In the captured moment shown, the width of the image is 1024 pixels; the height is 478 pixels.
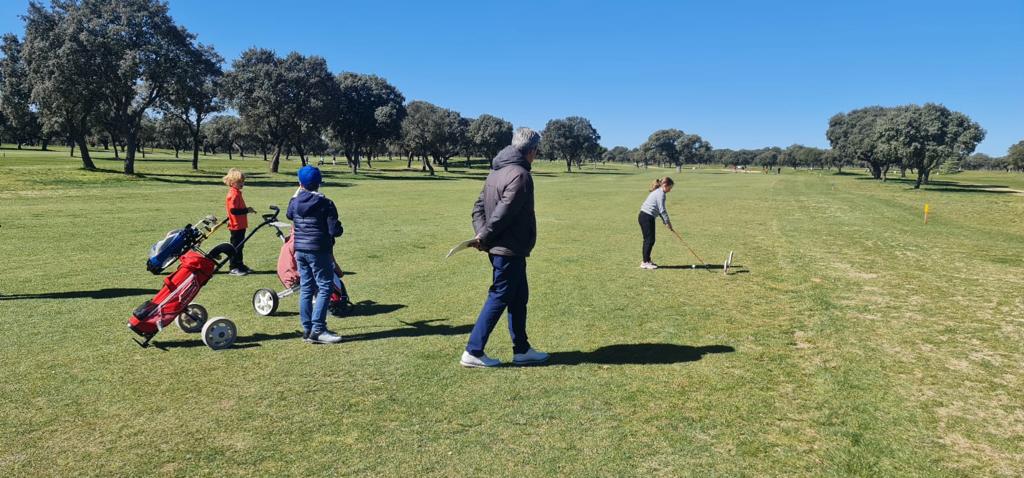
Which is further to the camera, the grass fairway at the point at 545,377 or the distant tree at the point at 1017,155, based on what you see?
the distant tree at the point at 1017,155

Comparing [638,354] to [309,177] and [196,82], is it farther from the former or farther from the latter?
[196,82]

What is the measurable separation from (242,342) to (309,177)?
2290 mm

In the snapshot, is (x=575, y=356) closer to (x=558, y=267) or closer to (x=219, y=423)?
(x=219, y=423)

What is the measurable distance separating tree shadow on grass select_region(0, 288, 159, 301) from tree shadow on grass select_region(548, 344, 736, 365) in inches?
286

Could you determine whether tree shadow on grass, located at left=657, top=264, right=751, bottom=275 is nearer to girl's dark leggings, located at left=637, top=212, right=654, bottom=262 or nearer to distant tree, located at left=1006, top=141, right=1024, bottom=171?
girl's dark leggings, located at left=637, top=212, right=654, bottom=262

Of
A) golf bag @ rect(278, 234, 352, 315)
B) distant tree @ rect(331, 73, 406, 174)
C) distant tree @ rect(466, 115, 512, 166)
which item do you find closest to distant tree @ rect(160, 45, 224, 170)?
distant tree @ rect(331, 73, 406, 174)

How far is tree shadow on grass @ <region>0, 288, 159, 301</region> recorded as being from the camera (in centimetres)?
899

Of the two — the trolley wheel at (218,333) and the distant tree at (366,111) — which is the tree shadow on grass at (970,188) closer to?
the distant tree at (366,111)

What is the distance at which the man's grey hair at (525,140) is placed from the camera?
6.14 metres

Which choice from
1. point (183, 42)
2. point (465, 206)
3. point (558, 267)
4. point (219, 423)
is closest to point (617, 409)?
point (219, 423)

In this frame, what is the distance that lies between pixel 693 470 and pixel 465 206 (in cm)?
2552

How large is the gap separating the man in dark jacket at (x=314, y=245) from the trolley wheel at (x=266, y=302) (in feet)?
4.58

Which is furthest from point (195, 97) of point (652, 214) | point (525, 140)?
point (525, 140)

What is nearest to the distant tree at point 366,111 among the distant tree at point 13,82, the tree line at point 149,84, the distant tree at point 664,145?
the tree line at point 149,84
